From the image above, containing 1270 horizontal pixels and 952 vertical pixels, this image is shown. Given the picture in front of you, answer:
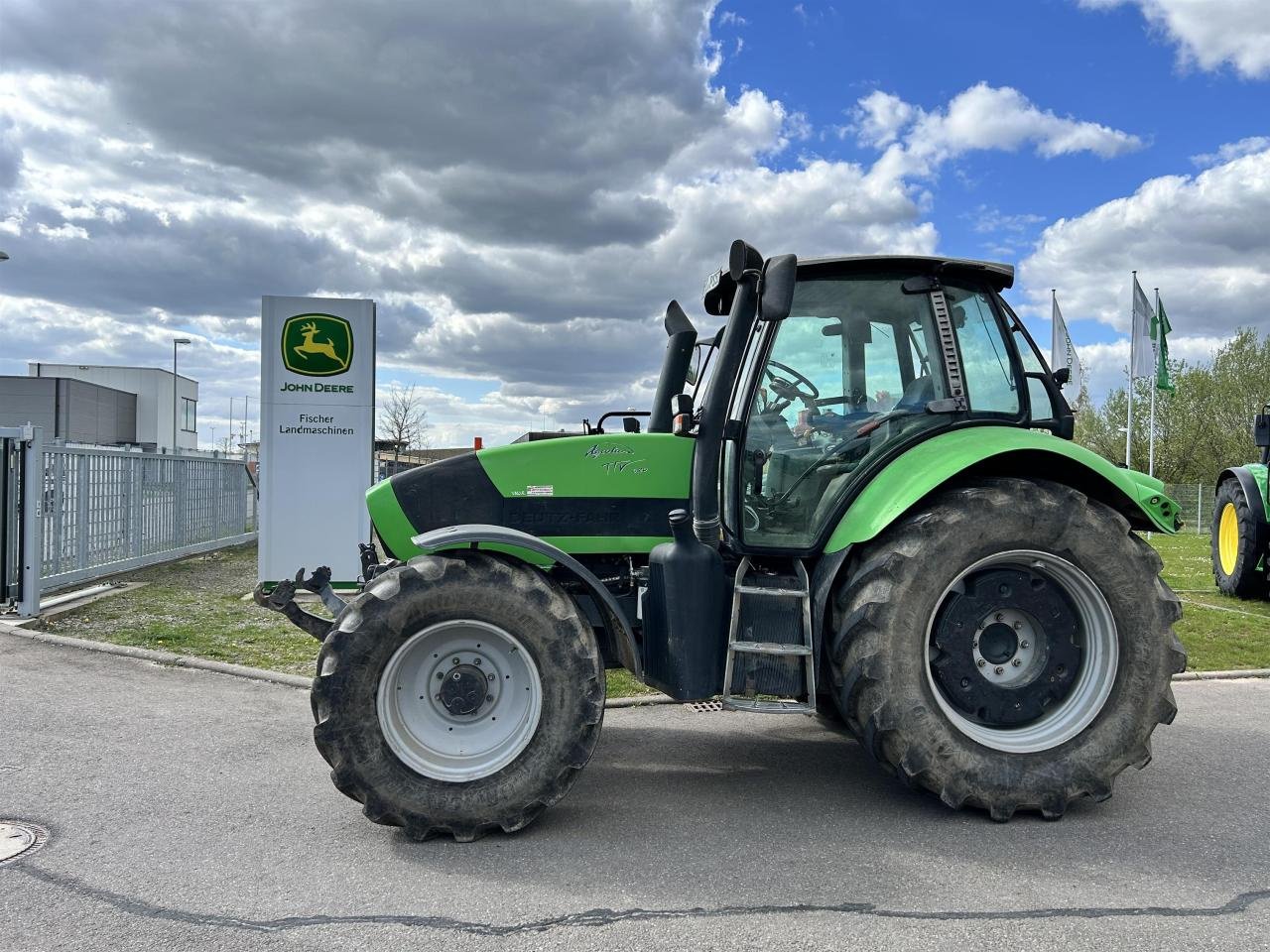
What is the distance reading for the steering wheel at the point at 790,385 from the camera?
178 inches

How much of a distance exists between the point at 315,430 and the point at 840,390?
805 cm

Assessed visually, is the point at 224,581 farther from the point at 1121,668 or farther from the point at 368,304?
the point at 1121,668

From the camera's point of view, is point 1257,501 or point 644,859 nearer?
point 644,859

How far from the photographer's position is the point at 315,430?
1110 cm

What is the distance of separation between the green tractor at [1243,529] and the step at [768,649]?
9379 millimetres

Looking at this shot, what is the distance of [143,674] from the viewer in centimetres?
702

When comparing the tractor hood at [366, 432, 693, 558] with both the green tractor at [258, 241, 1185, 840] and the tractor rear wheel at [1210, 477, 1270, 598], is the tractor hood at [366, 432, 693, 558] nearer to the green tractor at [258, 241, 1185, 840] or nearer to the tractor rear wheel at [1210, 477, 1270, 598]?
the green tractor at [258, 241, 1185, 840]

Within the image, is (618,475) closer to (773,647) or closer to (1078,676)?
(773,647)

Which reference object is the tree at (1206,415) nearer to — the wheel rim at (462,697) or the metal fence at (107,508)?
the metal fence at (107,508)

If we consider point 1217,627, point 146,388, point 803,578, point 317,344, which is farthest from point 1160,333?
point 146,388

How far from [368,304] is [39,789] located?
24.9 feet

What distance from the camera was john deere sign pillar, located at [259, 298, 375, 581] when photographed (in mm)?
10992

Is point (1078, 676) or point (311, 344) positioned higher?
point (311, 344)

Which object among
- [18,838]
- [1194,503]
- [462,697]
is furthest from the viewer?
[1194,503]
